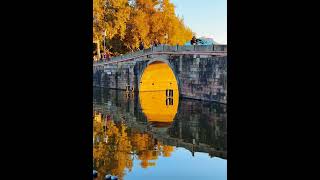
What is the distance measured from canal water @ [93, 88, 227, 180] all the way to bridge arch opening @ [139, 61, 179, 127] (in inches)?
1.9

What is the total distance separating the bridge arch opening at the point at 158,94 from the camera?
1719cm

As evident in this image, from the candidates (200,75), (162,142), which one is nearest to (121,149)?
(162,142)

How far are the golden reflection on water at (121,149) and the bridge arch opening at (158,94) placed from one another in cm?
221

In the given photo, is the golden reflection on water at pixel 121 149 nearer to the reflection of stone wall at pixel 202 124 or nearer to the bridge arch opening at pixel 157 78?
the reflection of stone wall at pixel 202 124

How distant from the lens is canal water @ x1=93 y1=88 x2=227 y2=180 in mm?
8148

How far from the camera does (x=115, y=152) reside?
31.7ft

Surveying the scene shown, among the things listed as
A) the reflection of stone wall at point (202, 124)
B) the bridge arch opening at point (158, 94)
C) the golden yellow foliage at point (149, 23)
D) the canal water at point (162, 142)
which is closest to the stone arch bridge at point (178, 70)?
the bridge arch opening at point (158, 94)

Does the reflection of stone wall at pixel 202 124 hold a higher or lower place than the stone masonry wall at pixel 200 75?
lower

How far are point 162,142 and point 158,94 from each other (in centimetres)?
1711
